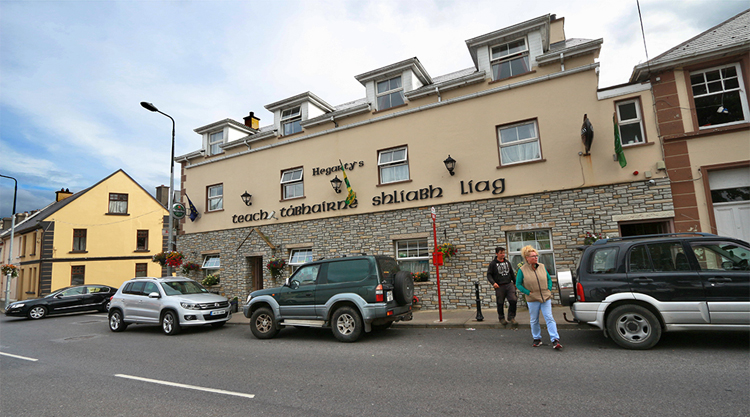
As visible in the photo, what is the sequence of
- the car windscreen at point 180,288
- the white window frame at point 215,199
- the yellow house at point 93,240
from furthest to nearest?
the yellow house at point 93,240 → the white window frame at point 215,199 → the car windscreen at point 180,288

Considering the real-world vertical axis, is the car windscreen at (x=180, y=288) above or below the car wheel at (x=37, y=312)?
above

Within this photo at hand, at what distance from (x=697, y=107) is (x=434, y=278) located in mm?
8384

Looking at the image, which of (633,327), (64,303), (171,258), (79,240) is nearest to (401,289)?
(633,327)

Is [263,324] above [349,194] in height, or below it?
below

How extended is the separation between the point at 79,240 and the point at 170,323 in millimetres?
23526

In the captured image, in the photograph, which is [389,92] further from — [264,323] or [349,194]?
[264,323]

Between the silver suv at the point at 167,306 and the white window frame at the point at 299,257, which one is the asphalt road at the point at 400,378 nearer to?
the silver suv at the point at 167,306

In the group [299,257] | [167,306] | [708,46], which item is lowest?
[167,306]

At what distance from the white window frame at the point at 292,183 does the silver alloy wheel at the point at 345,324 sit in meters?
8.05

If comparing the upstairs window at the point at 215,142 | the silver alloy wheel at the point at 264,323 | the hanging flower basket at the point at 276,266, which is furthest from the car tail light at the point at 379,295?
the upstairs window at the point at 215,142

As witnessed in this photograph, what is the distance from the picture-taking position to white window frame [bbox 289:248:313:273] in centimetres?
1511

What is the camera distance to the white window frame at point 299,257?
15109 mm

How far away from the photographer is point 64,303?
59.3 ft

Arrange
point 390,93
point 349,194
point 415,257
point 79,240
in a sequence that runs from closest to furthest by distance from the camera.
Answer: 1. point 415,257
2. point 349,194
3. point 390,93
4. point 79,240
